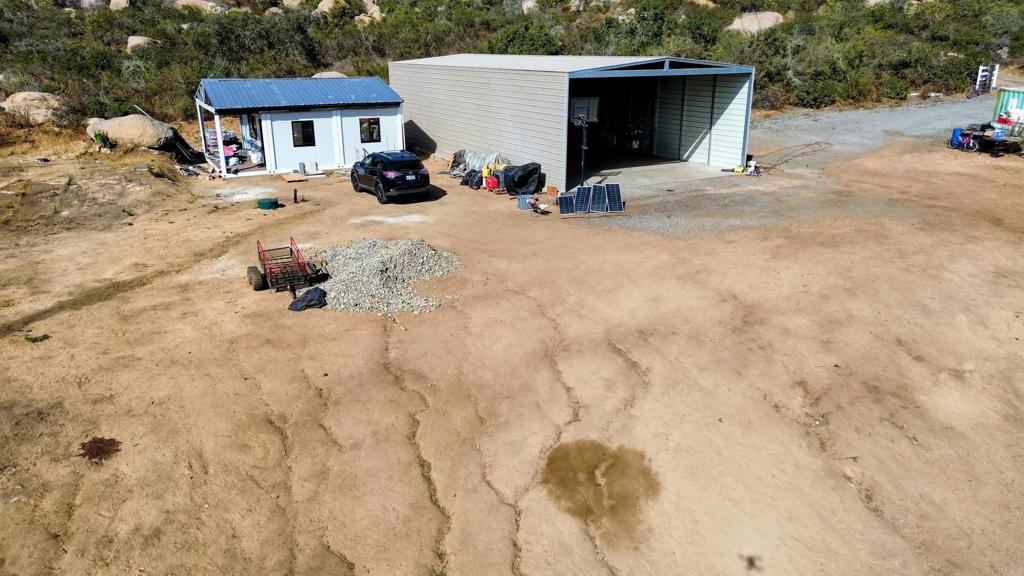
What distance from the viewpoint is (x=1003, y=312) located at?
13.2 m

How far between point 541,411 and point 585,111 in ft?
66.2

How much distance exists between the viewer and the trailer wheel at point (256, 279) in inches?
565

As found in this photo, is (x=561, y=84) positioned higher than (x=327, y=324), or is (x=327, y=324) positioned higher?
(x=561, y=84)

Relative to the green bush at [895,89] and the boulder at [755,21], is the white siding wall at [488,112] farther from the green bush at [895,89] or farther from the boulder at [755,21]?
the boulder at [755,21]

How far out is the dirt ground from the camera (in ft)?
26.0

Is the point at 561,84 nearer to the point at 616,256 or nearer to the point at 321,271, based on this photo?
the point at 616,256

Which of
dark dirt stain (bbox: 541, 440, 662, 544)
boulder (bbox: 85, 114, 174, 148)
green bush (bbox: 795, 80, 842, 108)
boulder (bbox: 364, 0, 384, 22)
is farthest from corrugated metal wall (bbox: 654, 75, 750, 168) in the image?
boulder (bbox: 364, 0, 384, 22)

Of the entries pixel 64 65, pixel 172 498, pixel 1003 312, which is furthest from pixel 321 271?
pixel 64 65

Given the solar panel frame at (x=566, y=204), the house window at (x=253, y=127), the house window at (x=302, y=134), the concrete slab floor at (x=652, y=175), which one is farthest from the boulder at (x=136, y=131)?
the solar panel frame at (x=566, y=204)

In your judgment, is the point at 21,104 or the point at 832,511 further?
the point at 21,104

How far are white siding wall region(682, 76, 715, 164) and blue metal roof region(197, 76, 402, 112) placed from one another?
1148 cm

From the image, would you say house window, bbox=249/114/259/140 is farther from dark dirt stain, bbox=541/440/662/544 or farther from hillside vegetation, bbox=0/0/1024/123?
dark dirt stain, bbox=541/440/662/544

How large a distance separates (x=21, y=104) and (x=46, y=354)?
25.8 m

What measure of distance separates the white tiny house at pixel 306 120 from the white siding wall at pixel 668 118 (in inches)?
420
